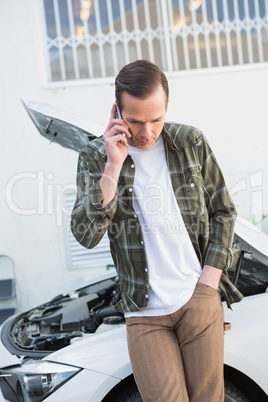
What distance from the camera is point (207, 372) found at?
2096 millimetres

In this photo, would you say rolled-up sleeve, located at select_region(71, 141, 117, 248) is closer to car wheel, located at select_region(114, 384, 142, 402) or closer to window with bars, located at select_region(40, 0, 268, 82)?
car wheel, located at select_region(114, 384, 142, 402)

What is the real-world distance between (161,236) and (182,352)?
45cm

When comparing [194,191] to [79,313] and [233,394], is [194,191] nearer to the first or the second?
[233,394]

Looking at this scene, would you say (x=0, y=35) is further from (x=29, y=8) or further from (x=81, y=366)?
(x=81, y=366)

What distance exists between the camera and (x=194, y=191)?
2.17m

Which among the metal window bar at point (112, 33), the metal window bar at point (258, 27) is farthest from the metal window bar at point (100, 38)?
the metal window bar at point (258, 27)

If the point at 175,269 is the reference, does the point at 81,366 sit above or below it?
below

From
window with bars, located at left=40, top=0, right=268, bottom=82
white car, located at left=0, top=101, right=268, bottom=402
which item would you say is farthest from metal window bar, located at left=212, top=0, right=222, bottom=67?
white car, located at left=0, top=101, right=268, bottom=402

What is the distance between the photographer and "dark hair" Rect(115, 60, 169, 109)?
6.36 ft

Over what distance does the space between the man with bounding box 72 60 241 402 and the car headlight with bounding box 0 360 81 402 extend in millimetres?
530

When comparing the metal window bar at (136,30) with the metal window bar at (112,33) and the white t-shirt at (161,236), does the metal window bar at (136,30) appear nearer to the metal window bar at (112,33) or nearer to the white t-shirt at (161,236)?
the metal window bar at (112,33)

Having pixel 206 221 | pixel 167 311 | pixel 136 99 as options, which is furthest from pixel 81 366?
pixel 136 99

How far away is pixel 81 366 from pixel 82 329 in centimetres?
76

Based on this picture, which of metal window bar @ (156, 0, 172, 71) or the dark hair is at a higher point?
metal window bar @ (156, 0, 172, 71)
